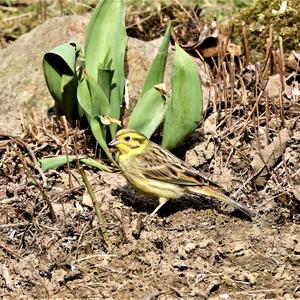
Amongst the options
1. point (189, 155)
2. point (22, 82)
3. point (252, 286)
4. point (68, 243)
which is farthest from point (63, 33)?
point (252, 286)

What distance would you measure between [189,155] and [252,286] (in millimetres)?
1768

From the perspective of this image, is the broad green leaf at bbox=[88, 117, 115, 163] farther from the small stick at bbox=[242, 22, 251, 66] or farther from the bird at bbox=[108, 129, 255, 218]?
the small stick at bbox=[242, 22, 251, 66]

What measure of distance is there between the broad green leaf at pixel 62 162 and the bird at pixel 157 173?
1.03ft

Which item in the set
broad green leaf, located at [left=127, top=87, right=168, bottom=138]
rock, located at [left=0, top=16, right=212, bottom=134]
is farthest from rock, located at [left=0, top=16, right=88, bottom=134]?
broad green leaf, located at [left=127, top=87, right=168, bottom=138]

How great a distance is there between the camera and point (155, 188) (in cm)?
664

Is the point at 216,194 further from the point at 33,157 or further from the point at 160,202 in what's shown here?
the point at 33,157

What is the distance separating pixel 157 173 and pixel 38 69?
1979 mm

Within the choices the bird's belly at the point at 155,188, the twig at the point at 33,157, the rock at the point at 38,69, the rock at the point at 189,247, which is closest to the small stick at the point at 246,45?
the rock at the point at 38,69

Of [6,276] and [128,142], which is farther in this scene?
[128,142]

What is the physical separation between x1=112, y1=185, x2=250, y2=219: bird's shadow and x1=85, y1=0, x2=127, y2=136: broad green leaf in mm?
553

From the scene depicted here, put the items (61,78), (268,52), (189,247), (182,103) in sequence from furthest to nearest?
(268,52) → (61,78) → (182,103) → (189,247)

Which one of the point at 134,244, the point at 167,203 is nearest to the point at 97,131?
the point at 167,203

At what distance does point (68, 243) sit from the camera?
6.19 m

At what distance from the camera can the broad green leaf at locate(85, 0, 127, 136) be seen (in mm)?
7160
